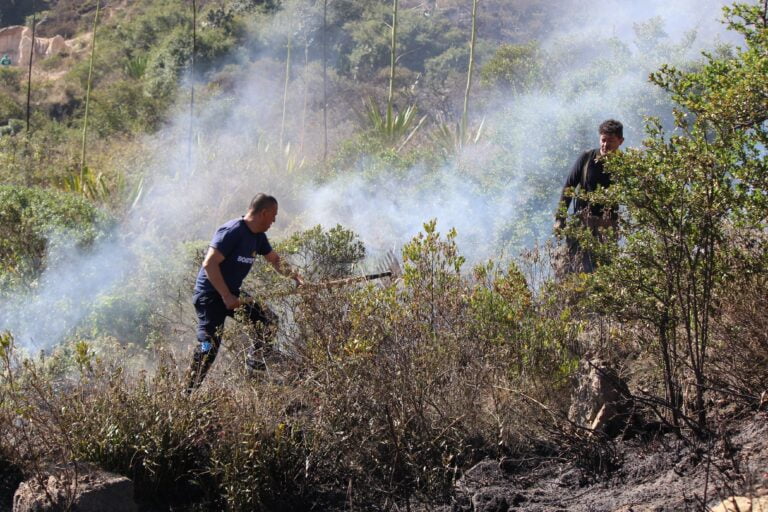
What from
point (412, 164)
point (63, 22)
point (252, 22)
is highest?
point (63, 22)

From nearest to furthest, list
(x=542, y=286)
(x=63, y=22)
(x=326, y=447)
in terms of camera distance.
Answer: (x=326, y=447) < (x=542, y=286) < (x=63, y=22)

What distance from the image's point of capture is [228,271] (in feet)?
17.9

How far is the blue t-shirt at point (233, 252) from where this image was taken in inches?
213

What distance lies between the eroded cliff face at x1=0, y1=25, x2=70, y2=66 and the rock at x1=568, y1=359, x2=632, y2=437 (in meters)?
32.4

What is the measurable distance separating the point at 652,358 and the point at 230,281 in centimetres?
242

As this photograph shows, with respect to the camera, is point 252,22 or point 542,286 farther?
point 252,22

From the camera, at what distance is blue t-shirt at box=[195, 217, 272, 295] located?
5.41 meters

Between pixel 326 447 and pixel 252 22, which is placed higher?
pixel 252 22

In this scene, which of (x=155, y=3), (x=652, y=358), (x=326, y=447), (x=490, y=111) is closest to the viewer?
(x=326, y=447)

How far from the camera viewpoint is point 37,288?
8.27m

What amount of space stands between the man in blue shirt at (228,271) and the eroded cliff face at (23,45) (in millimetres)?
30556

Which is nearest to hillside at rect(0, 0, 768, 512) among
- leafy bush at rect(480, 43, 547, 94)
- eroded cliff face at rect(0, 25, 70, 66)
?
leafy bush at rect(480, 43, 547, 94)

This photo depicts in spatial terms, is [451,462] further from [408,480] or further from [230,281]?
[230,281]

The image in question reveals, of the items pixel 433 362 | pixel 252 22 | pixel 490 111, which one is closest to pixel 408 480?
pixel 433 362
